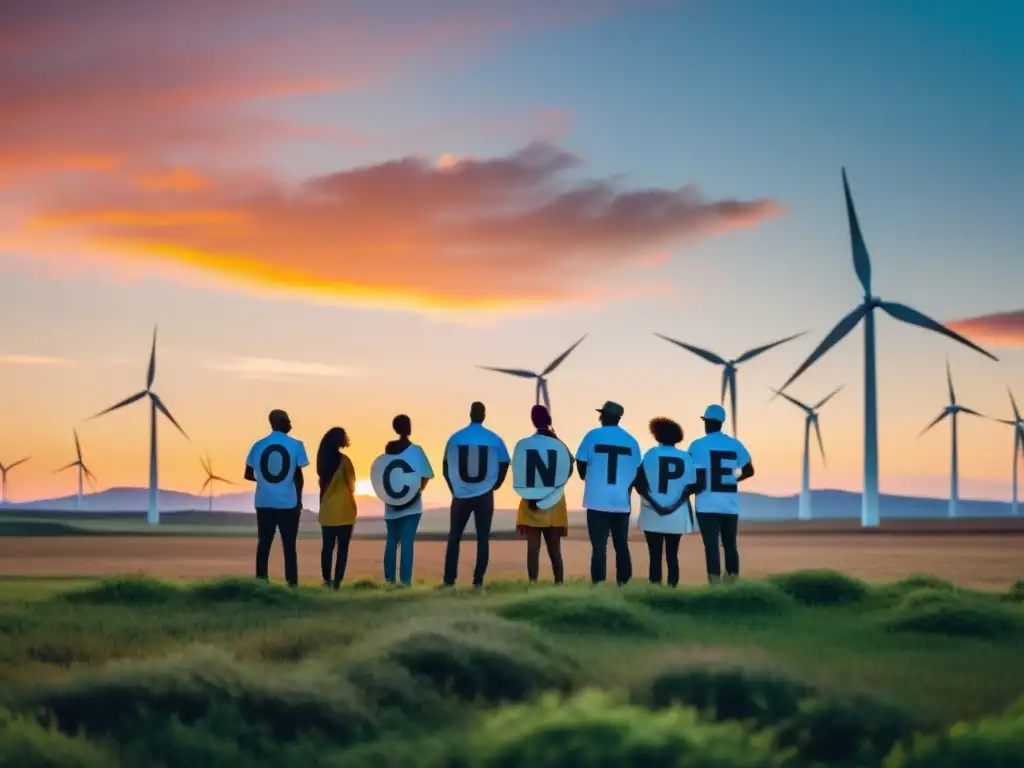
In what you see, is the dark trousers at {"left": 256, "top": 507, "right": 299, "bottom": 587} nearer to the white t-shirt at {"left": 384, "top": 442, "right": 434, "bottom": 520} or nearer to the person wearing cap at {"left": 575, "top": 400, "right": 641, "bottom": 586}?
the white t-shirt at {"left": 384, "top": 442, "right": 434, "bottom": 520}

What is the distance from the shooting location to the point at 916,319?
6606cm

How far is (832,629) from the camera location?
57.3ft

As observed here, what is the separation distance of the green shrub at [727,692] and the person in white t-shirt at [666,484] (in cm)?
990

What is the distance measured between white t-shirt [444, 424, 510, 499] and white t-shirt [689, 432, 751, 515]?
313cm

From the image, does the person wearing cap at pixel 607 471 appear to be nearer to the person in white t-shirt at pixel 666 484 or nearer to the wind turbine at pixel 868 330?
the person in white t-shirt at pixel 666 484

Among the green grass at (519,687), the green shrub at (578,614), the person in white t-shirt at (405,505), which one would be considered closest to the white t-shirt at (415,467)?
the person in white t-shirt at (405,505)

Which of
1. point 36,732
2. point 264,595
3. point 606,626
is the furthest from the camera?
point 264,595

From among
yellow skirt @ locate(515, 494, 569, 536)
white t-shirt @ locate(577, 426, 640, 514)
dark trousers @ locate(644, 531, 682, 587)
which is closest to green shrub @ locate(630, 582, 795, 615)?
white t-shirt @ locate(577, 426, 640, 514)

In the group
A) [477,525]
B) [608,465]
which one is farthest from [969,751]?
Result: [477,525]

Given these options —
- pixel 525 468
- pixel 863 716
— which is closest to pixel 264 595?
pixel 525 468

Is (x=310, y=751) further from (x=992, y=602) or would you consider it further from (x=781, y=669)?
(x=992, y=602)

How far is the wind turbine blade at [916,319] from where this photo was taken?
6316cm

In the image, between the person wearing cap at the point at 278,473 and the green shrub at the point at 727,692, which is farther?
the person wearing cap at the point at 278,473

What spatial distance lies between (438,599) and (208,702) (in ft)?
31.4
